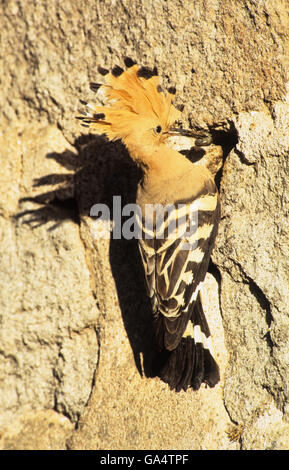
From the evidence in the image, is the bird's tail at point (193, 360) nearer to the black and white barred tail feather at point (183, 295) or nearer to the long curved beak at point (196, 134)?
the black and white barred tail feather at point (183, 295)

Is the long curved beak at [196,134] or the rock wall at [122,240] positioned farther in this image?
the long curved beak at [196,134]

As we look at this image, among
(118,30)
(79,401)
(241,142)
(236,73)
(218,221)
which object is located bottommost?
(79,401)

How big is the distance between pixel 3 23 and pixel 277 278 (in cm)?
139

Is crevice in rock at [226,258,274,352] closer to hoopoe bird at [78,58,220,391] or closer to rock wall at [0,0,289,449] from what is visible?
rock wall at [0,0,289,449]

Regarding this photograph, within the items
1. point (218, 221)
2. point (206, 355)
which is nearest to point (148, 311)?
point (206, 355)

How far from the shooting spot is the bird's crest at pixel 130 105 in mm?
1819

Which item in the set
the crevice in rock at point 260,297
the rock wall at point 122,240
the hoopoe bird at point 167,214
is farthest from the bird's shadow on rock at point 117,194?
the crevice in rock at point 260,297

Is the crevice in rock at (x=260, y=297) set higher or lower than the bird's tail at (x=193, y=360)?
higher

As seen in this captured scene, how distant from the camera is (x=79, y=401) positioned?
214 centimetres

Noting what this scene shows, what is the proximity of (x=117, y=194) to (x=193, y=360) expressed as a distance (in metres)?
0.63

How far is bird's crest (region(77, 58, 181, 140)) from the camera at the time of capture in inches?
71.6

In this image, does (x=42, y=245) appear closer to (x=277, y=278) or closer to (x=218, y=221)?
(x=218, y=221)

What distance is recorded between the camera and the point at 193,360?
1.91 meters

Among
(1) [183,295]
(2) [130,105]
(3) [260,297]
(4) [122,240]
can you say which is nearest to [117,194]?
(4) [122,240]
